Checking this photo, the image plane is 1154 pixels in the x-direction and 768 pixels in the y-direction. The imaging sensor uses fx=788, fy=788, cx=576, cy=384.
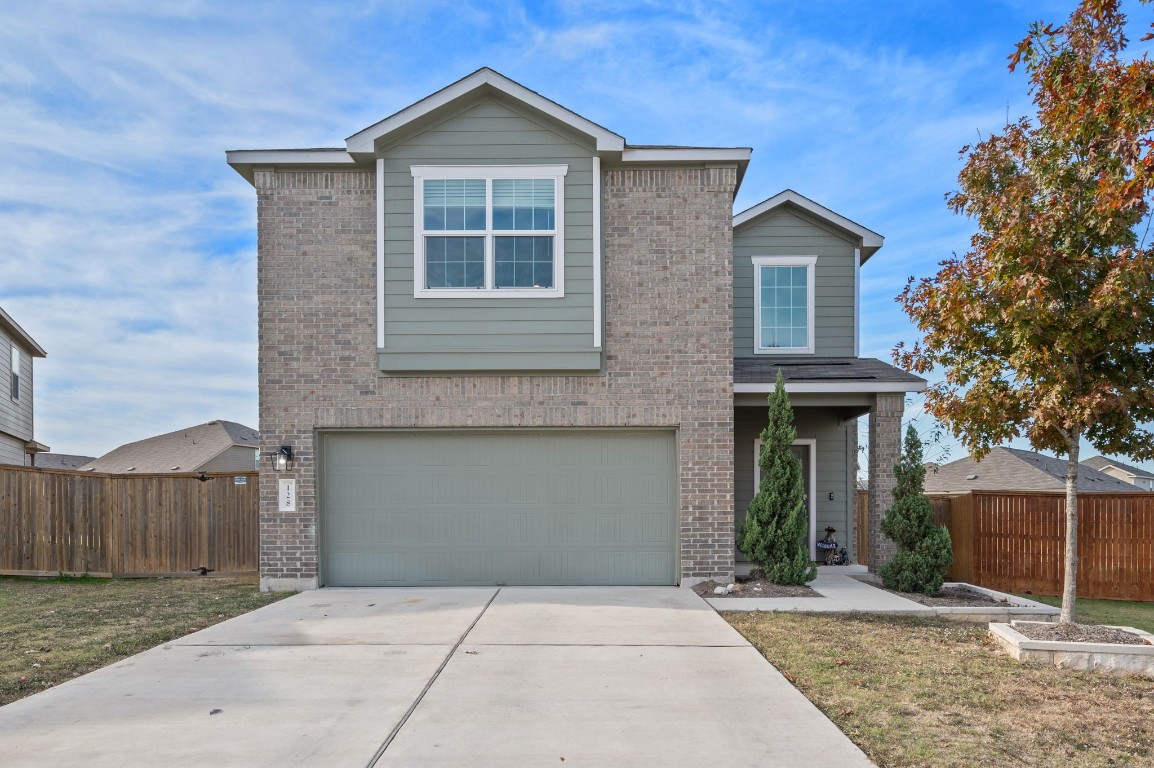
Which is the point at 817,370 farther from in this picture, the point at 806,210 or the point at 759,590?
the point at 759,590

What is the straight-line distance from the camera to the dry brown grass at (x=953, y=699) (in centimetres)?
470

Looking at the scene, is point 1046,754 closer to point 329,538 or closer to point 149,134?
point 329,538

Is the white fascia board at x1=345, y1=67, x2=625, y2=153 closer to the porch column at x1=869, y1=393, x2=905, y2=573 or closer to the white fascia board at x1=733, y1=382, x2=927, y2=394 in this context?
the white fascia board at x1=733, y1=382, x2=927, y2=394

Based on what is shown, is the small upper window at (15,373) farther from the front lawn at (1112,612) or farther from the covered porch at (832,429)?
the front lawn at (1112,612)

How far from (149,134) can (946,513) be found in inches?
592

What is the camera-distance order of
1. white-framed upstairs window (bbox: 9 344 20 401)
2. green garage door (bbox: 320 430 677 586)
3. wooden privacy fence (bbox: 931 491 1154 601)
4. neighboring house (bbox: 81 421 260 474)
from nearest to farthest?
green garage door (bbox: 320 430 677 586), wooden privacy fence (bbox: 931 491 1154 601), white-framed upstairs window (bbox: 9 344 20 401), neighboring house (bbox: 81 421 260 474)

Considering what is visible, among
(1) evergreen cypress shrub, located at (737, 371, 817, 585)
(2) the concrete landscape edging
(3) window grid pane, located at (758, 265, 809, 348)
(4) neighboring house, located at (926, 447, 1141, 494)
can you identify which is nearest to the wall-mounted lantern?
(1) evergreen cypress shrub, located at (737, 371, 817, 585)

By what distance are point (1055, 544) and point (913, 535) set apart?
137 inches

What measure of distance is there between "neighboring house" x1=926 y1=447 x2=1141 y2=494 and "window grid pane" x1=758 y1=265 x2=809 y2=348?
12393mm

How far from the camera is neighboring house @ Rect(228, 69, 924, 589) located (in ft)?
34.9

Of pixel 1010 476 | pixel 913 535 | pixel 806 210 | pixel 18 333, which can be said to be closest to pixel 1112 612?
pixel 913 535

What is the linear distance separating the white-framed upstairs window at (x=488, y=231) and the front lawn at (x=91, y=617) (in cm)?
484

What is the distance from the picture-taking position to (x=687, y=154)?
10891mm

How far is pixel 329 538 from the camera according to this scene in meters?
11.0
